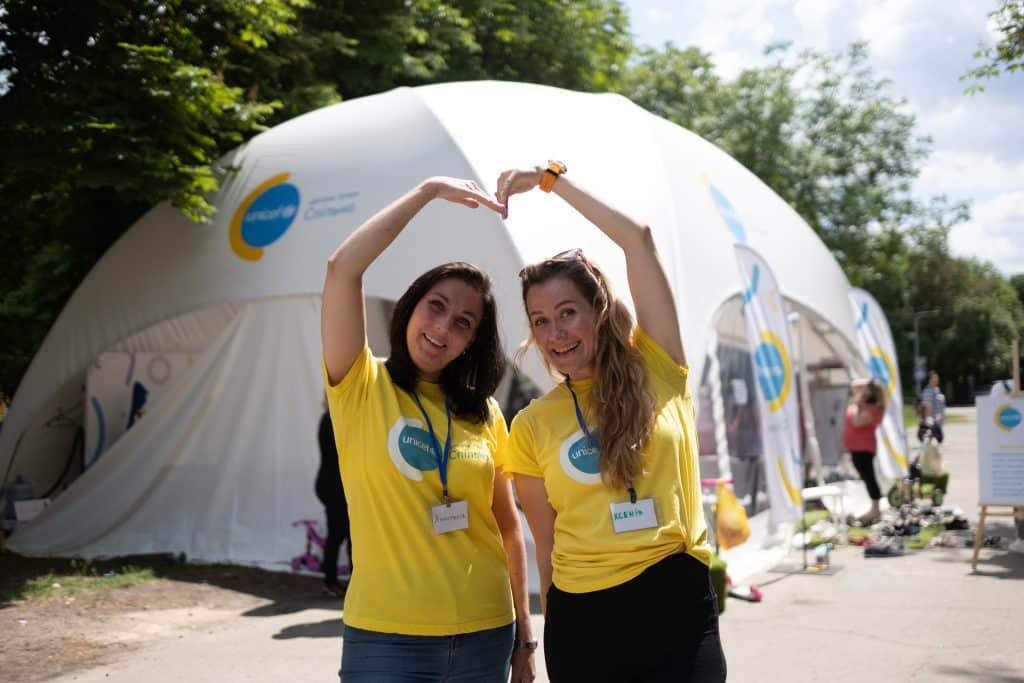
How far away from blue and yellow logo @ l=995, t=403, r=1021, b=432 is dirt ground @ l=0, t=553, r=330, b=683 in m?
6.18

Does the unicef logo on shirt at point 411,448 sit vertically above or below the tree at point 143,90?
below

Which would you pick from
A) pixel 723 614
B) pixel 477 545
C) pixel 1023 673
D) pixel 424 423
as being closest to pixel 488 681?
pixel 477 545

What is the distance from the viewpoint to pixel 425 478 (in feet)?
8.05

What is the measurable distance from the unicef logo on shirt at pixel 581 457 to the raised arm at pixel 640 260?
374 millimetres

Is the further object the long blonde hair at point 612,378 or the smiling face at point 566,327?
the smiling face at point 566,327

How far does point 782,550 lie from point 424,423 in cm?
725

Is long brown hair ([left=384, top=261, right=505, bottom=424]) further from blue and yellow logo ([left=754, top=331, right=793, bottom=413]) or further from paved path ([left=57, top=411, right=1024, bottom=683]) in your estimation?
blue and yellow logo ([left=754, top=331, right=793, bottom=413])

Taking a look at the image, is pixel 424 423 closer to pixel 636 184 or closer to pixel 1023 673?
pixel 1023 673

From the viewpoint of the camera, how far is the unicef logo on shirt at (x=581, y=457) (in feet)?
7.70

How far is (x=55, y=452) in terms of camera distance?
10.9m

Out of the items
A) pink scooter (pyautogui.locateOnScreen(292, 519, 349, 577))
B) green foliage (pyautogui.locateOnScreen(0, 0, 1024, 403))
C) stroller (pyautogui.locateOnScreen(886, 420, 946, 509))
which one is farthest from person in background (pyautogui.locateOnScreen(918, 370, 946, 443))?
pink scooter (pyautogui.locateOnScreen(292, 519, 349, 577))

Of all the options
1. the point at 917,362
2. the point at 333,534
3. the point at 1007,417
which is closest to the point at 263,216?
the point at 333,534

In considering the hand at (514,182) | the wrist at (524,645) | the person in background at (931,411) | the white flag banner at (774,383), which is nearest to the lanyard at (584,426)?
the hand at (514,182)

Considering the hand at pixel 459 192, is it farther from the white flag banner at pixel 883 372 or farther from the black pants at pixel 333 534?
the white flag banner at pixel 883 372
